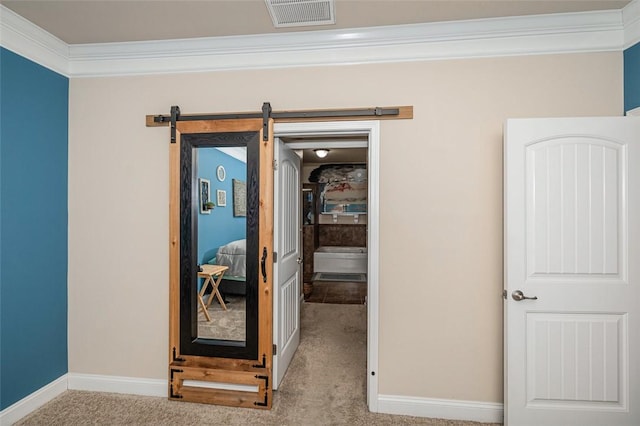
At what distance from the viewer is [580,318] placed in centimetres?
187

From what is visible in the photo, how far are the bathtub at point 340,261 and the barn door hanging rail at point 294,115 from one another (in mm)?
4566

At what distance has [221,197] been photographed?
3.54 m

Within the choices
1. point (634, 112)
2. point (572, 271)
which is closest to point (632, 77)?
point (634, 112)

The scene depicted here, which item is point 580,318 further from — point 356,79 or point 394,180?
point 356,79

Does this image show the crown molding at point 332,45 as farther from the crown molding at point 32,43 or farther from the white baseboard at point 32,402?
the white baseboard at point 32,402

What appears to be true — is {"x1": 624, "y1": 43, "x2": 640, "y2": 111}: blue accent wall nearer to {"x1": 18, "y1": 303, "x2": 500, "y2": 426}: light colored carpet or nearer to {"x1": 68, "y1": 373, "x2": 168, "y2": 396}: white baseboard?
{"x1": 18, "y1": 303, "x2": 500, "y2": 426}: light colored carpet

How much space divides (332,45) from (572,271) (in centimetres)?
212

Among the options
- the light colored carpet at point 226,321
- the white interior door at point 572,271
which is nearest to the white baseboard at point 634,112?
the white interior door at point 572,271

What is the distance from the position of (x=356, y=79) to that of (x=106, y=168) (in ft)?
6.64

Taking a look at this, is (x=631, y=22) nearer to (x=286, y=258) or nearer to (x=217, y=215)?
(x=286, y=258)

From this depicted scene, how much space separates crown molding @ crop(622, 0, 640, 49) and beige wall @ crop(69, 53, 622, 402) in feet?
0.31

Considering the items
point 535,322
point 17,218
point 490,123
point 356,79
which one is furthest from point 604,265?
point 17,218

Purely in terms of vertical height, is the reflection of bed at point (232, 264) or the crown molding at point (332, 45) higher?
the crown molding at point (332, 45)

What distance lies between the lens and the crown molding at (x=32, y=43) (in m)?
1.97
